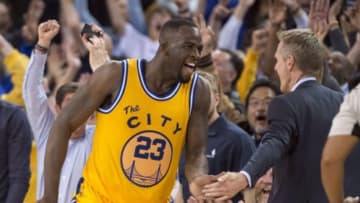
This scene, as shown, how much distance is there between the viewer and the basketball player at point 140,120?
19.8 ft

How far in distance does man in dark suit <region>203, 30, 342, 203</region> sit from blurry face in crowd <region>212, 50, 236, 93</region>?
10.1 feet

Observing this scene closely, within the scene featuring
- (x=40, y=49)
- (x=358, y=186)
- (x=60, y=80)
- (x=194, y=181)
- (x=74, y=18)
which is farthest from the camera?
(x=74, y=18)

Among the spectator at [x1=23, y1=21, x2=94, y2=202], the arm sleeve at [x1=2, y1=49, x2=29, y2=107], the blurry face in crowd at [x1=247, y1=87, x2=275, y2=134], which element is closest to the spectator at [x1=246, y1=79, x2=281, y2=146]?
the blurry face in crowd at [x1=247, y1=87, x2=275, y2=134]

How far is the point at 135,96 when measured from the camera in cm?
610

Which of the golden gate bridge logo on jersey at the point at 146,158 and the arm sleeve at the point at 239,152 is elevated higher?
the golden gate bridge logo on jersey at the point at 146,158

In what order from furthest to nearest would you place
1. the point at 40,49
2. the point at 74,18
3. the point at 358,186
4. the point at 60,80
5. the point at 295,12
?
the point at 74,18 → the point at 60,80 → the point at 295,12 → the point at 40,49 → the point at 358,186

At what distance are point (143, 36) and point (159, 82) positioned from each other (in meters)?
5.64

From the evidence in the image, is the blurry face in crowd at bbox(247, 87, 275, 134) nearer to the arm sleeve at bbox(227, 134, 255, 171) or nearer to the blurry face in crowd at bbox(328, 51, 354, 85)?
the blurry face in crowd at bbox(328, 51, 354, 85)

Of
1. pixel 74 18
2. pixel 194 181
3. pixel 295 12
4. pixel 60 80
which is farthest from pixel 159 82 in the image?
pixel 74 18

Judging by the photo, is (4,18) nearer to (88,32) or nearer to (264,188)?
(88,32)

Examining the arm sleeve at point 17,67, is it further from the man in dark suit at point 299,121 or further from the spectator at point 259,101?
the man in dark suit at point 299,121

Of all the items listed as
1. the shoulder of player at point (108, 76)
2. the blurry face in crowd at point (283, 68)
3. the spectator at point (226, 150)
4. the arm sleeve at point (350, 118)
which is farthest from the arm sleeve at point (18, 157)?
the arm sleeve at point (350, 118)

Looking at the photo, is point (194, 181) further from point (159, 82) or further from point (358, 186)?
point (358, 186)

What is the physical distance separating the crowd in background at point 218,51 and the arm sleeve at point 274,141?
40 centimetres
